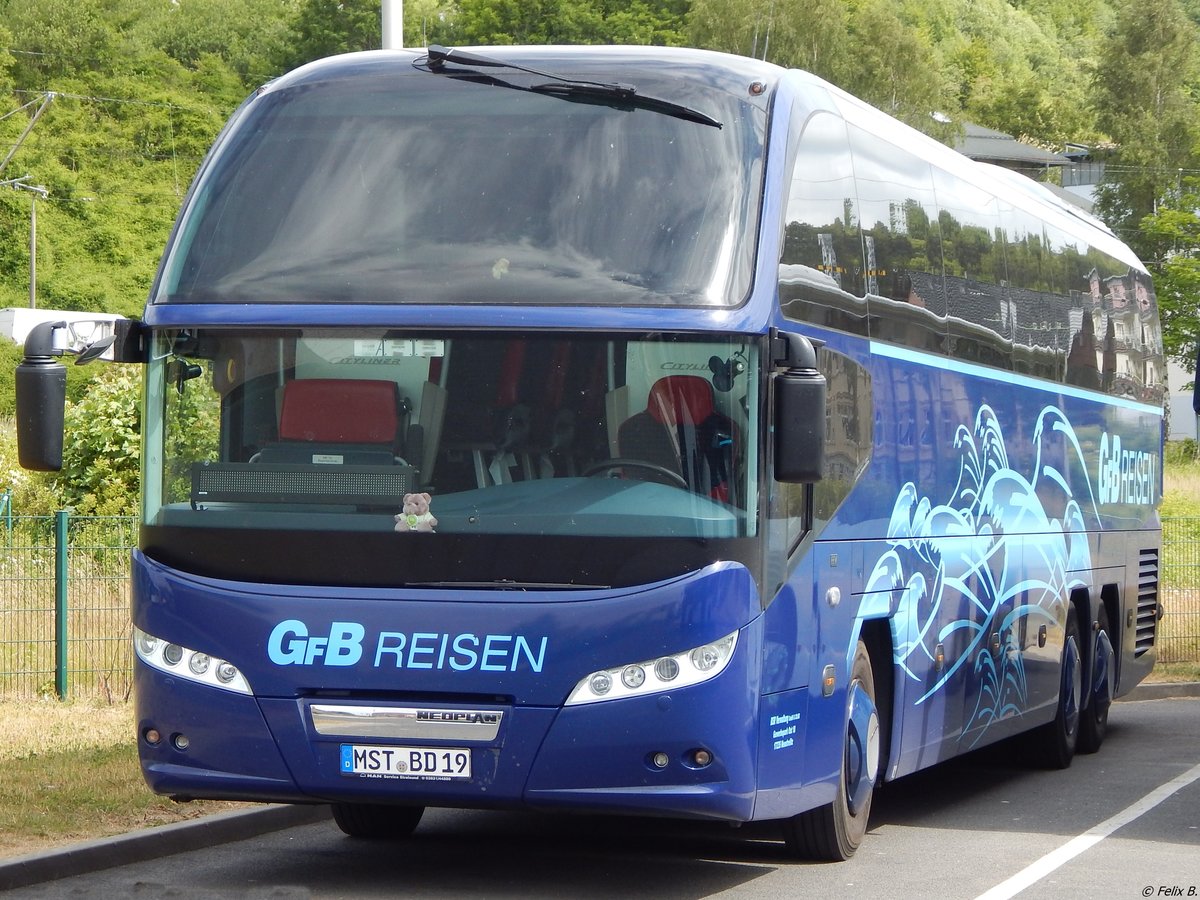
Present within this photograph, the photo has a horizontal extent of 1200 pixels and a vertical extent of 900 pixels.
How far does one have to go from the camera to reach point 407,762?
7.79 meters

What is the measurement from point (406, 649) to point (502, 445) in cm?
93

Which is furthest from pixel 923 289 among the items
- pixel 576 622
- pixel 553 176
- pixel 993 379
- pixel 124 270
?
pixel 124 270

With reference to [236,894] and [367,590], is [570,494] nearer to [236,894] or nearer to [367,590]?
[367,590]

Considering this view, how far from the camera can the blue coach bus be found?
25.2 feet

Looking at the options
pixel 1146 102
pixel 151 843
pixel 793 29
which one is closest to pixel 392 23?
pixel 151 843

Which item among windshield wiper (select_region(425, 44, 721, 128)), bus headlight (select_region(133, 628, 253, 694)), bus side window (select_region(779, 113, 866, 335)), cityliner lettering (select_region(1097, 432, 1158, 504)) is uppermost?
windshield wiper (select_region(425, 44, 721, 128))

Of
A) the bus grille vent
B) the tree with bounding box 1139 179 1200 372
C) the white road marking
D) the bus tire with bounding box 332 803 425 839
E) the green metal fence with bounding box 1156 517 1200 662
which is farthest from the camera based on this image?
the tree with bounding box 1139 179 1200 372

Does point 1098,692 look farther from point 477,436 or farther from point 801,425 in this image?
point 477,436

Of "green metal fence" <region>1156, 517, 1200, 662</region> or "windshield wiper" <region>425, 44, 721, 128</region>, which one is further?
"green metal fence" <region>1156, 517, 1200, 662</region>

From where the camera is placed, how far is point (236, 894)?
820 cm

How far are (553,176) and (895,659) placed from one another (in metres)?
3.38

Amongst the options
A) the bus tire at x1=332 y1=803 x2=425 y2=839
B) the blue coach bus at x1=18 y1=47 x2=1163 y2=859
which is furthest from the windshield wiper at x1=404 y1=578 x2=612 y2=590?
the bus tire at x1=332 y1=803 x2=425 y2=839

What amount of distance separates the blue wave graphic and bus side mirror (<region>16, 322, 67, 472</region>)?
4055 millimetres

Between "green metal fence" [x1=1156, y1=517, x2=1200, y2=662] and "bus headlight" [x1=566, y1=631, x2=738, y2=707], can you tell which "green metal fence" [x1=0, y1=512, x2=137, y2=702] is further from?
"green metal fence" [x1=1156, y1=517, x2=1200, y2=662]
